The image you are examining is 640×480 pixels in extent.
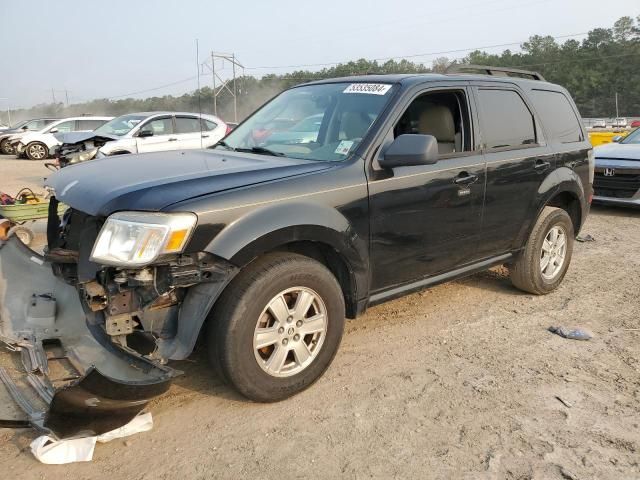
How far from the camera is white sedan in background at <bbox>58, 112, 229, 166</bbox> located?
11.5 m

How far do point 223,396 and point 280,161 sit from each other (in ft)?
4.81

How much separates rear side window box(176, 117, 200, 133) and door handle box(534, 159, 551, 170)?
32.9 feet

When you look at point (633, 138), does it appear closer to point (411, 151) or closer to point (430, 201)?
point (430, 201)

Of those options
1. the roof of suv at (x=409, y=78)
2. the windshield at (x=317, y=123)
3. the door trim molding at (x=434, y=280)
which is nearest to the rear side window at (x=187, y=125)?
the windshield at (x=317, y=123)

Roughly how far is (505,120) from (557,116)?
3.06ft

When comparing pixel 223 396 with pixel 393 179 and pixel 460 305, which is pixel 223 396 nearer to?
pixel 393 179

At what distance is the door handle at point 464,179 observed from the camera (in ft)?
12.3

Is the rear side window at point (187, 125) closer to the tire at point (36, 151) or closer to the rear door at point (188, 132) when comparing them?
the rear door at point (188, 132)

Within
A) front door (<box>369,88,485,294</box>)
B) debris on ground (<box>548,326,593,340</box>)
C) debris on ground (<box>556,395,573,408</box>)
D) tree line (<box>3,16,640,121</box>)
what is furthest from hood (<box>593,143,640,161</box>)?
tree line (<box>3,16,640,121</box>)

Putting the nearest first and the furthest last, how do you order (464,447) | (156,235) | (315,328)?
(156,235) → (464,447) → (315,328)

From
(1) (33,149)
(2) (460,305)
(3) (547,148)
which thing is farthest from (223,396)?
(1) (33,149)

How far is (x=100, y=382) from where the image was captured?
7.63 ft

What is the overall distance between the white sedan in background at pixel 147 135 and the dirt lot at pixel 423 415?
8.60 meters

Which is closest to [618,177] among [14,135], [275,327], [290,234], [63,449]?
[290,234]
